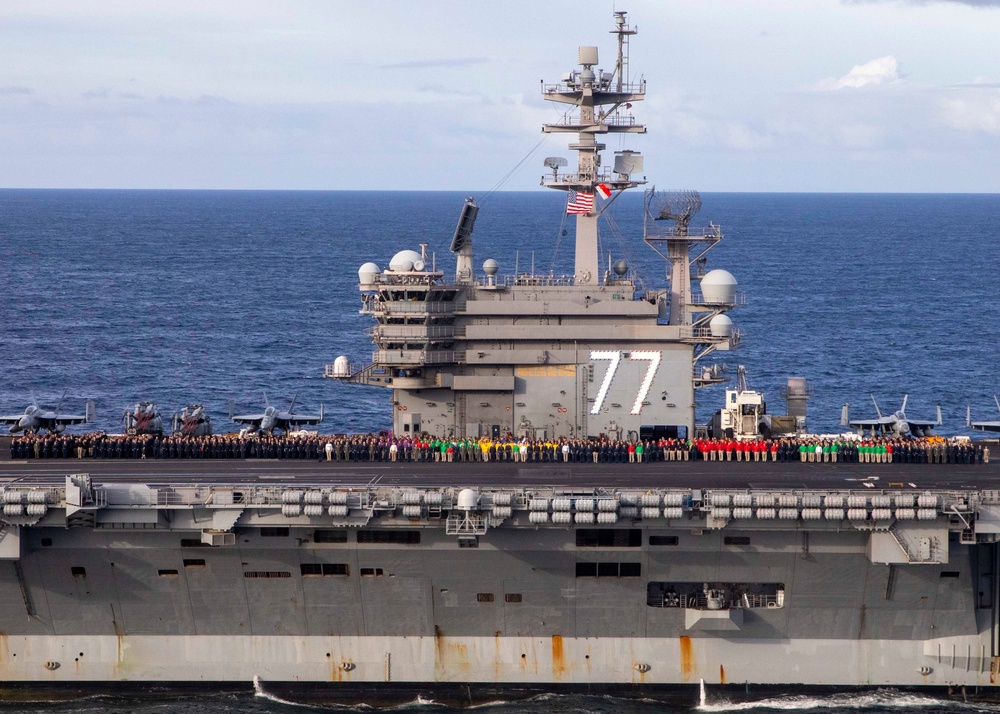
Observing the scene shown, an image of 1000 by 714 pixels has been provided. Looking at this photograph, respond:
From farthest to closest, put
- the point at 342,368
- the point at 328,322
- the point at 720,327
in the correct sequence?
the point at 328,322 < the point at 342,368 < the point at 720,327

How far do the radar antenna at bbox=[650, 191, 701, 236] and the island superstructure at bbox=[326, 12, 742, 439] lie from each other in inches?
22.1

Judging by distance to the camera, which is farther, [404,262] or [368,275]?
[368,275]

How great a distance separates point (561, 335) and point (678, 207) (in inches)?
214

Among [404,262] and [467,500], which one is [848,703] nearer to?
[467,500]

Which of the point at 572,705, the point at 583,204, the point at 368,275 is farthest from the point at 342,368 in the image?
the point at 572,705

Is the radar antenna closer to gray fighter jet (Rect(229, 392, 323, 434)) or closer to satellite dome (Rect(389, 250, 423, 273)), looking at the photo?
satellite dome (Rect(389, 250, 423, 273))

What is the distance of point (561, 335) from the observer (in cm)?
3716

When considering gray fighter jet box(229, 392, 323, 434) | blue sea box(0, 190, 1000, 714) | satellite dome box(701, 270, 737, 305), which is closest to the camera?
satellite dome box(701, 270, 737, 305)

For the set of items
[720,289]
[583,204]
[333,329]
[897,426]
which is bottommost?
[897,426]

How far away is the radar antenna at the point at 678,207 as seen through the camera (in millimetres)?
38375

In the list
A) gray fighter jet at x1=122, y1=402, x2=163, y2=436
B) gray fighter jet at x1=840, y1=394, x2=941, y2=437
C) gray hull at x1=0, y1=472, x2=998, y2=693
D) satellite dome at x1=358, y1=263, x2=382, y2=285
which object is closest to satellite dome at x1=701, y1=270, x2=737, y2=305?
gray fighter jet at x1=840, y1=394, x2=941, y2=437

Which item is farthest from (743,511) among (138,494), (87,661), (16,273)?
(16,273)

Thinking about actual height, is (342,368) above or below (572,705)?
above

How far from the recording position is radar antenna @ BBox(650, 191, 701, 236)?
1511 inches
